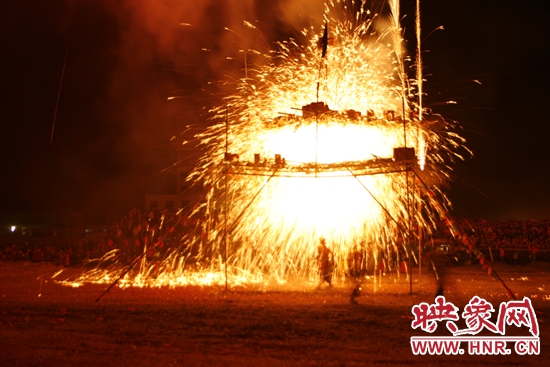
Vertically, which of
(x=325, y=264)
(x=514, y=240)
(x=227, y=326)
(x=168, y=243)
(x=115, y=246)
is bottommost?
(x=227, y=326)

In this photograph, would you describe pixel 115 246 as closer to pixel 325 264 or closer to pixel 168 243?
pixel 168 243

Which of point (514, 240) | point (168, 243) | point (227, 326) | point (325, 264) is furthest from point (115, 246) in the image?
point (514, 240)

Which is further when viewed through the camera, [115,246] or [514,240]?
[514,240]

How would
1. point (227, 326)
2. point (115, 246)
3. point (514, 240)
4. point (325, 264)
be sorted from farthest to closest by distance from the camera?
point (514, 240) → point (115, 246) → point (325, 264) → point (227, 326)

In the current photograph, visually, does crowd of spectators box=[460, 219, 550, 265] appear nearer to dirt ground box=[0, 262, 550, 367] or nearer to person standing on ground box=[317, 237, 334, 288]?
dirt ground box=[0, 262, 550, 367]

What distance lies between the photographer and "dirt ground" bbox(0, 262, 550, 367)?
265 inches

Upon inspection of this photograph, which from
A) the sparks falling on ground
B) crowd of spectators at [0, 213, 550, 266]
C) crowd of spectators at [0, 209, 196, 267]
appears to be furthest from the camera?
crowd of spectators at [0, 213, 550, 266]

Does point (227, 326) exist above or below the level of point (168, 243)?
below

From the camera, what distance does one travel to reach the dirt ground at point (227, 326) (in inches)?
265

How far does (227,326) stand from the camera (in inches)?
332

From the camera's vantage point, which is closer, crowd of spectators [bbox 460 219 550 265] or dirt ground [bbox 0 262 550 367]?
dirt ground [bbox 0 262 550 367]

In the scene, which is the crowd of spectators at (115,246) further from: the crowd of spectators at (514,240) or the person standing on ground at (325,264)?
the crowd of spectators at (514,240)

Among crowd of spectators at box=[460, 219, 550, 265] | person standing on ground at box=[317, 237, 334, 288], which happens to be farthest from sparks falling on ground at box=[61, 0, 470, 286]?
crowd of spectators at box=[460, 219, 550, 265]

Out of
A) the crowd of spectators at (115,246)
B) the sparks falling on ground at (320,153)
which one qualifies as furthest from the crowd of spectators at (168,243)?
the sparks falling on ground at (320,153)
